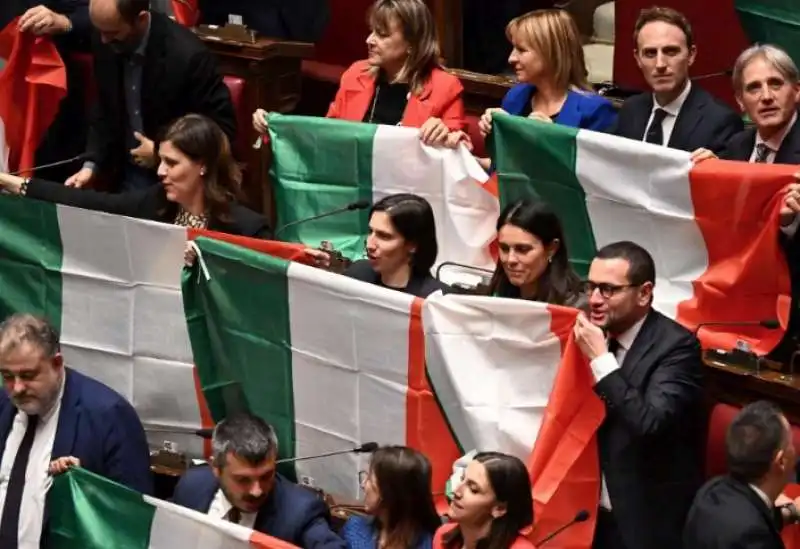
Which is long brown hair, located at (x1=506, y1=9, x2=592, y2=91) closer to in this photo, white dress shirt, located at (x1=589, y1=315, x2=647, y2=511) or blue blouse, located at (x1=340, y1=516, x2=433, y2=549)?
white dress shirt, located at (x1=589, y1=315, x2=647, y2=511)

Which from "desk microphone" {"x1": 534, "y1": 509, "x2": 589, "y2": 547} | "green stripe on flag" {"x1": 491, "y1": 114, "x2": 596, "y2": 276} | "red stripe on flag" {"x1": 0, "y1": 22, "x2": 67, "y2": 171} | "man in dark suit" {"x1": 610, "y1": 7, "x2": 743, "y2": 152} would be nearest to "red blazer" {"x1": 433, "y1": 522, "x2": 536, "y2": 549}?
"desk microphone" {"x1": 534, "y1": 509, "x2": 589, "y2": 547}

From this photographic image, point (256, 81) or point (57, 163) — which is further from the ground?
point (256, 81)

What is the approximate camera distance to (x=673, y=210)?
4758 millimetres

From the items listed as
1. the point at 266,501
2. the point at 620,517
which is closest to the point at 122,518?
the point at 266,501

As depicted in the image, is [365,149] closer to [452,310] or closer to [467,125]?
[467,125]

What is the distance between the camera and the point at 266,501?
14.6 ft

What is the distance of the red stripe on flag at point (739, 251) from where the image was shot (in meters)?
4.54

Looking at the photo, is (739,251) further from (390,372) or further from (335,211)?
Result: (335,211)

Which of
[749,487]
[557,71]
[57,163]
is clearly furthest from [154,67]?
[749,487]

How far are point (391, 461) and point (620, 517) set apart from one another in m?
0.53

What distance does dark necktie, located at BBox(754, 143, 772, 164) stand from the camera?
184 inches

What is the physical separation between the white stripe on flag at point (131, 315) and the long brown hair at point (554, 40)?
111 centimetres

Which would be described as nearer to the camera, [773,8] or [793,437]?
[793,437]

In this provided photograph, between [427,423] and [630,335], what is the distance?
1.94 ft
